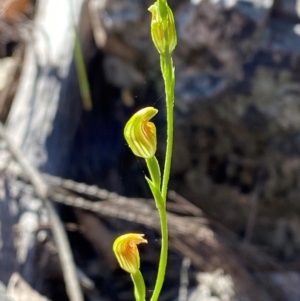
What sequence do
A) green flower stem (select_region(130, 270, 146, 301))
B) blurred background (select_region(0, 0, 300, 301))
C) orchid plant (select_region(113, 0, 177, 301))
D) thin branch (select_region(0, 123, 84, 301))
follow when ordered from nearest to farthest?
orchid plant (select_region(113, 0, 177, 301))
green flower stem (select_region(130, 270, 146, 301))
thin branch (select_region(0, 123, 84, 301))
blurred background (select_region(0, 0, 300, 301))

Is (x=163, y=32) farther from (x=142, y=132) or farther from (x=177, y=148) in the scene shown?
(x=177, y=148)

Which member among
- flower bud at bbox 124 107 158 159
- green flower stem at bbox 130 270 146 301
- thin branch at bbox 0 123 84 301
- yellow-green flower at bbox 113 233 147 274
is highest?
flower bud at bbox 124 107 158 159

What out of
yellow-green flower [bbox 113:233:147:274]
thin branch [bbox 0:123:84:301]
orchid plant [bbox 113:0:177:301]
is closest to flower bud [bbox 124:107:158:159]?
orchid plant [bbox 113:0:177:301]

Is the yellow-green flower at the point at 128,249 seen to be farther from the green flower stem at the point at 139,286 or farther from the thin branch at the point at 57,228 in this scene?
the thin branch at the point at 57,228

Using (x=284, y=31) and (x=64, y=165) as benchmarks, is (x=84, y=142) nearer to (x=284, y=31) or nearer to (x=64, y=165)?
(x=64, y=165)

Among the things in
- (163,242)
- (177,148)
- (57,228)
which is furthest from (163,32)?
(177,148)

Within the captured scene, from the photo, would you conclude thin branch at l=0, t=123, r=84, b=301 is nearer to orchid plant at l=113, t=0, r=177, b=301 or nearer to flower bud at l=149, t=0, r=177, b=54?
orchid plant at l=113, t=0, r=177, b=301

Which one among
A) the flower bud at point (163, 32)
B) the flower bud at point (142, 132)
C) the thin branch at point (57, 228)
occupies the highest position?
the flower bud at point (163, 32)

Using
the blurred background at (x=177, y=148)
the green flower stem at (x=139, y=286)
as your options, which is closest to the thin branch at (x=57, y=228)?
the blurred background at (x=177, y=148)
